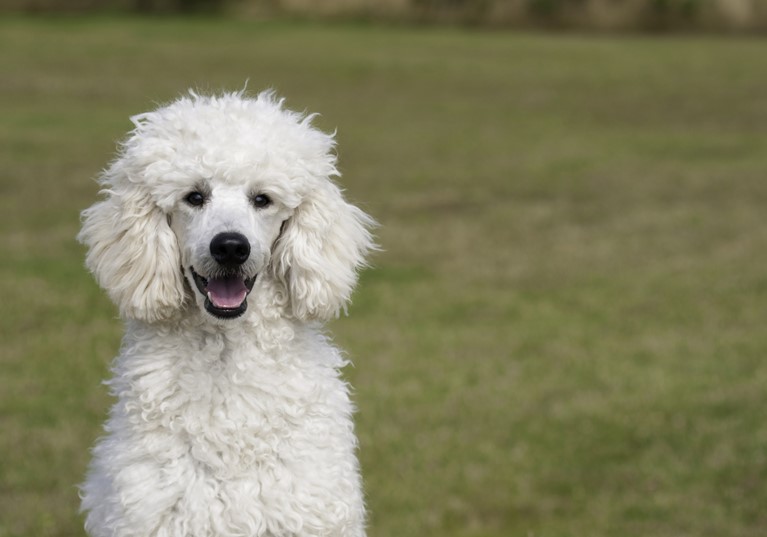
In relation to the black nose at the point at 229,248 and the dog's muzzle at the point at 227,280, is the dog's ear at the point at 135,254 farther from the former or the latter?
the black nose at the point at 229,248

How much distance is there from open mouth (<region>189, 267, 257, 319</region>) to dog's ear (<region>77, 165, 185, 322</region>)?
12 centimetres

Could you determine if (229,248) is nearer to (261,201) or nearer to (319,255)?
(261,201)


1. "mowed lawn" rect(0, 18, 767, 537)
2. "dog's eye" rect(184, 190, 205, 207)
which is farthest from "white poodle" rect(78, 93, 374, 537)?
"mowed lawn" rect(0, 18, 767, 537)

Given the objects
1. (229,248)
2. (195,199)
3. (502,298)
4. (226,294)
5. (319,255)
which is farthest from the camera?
(502,298)

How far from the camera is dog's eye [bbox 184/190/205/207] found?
469 centimetres

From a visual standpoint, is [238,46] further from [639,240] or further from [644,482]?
[644,482]

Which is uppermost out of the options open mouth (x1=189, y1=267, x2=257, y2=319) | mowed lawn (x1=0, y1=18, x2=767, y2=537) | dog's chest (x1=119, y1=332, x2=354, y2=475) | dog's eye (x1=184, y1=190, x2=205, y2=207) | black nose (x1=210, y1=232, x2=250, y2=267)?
dog's eye (x1=184, y1=190, x2=205, y2=207)

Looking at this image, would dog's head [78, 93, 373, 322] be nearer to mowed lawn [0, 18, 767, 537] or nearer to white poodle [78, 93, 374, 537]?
white poodle [78, 93, 374, 537]

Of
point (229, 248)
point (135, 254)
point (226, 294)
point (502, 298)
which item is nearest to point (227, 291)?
point (226, 294)

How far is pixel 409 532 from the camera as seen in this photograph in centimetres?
809

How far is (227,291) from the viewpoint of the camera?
15.1 ft

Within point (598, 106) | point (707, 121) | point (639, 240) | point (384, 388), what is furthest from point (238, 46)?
point (384, 388)

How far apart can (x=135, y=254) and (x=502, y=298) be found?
9.18m

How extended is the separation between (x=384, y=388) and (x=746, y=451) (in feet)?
9.41
